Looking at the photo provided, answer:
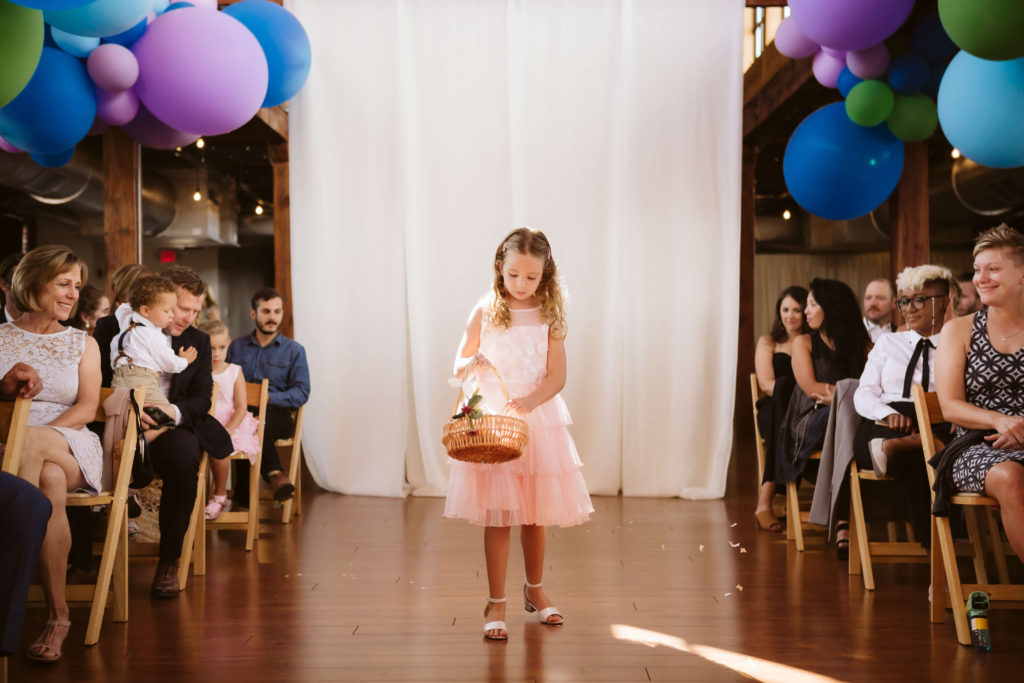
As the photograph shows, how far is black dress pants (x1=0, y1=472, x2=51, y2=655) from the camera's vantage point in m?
2.42

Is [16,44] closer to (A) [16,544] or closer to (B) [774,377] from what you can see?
(A) [16,544]

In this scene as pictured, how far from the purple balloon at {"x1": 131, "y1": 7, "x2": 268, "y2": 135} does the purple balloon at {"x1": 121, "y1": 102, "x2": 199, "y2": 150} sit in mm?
283

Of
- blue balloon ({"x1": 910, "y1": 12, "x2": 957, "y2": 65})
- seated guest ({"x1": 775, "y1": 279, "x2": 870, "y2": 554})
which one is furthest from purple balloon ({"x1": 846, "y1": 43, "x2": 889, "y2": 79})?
seated guest ({"x1": 775, "y1": 279, "x2": 870, "y2": 554})

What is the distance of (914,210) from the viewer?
19.3 ft

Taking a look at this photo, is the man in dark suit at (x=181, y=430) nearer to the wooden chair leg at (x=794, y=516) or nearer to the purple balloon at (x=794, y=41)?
the wooden chair leg at (x=794, y=516)

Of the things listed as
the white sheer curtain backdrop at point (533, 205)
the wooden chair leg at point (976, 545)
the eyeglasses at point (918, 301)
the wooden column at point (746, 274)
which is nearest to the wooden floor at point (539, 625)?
the wooden chair leg at point (976, 545)

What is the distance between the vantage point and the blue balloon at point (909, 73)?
15.6ft

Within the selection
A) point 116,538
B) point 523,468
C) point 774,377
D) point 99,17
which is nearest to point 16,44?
point 99,17

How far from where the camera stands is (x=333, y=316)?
21.0 feet

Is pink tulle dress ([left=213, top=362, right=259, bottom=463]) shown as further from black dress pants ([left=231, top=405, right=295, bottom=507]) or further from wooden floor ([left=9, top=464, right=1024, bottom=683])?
wooden floor ([left=9, top=464, right=1024, bottom=683])

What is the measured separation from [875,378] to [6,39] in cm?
325

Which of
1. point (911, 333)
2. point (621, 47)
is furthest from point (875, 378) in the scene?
point (621, 47)

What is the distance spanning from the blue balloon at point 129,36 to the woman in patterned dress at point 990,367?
3379 millimetres

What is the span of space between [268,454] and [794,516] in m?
2.72
